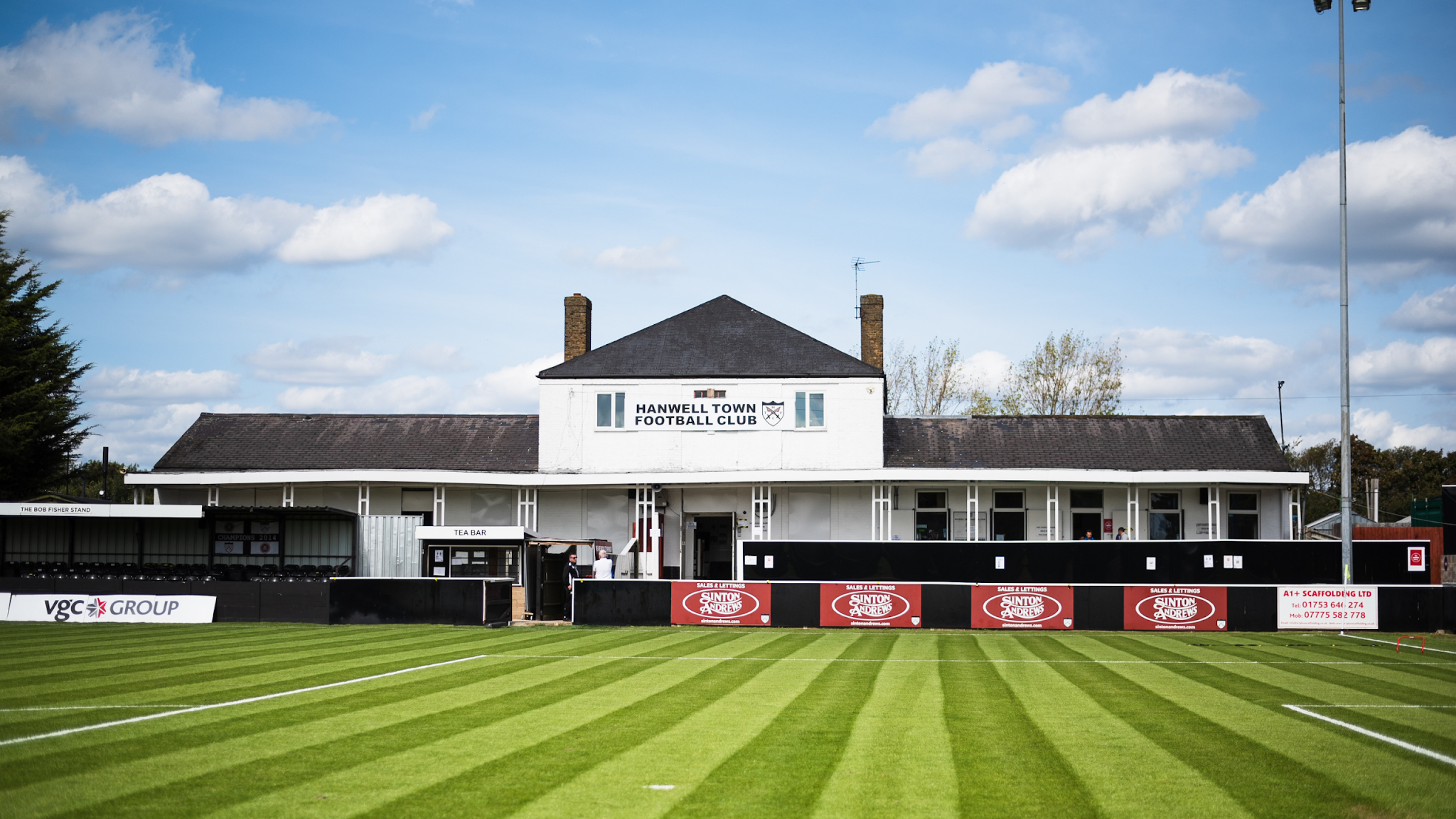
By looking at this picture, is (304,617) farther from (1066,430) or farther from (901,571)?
(1066,430)

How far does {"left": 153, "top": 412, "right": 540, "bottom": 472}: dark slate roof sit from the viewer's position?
3853 centimetres

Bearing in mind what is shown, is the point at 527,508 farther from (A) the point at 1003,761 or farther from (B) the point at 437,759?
(A) the point at 1003,761

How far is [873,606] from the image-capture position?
26.1 meters

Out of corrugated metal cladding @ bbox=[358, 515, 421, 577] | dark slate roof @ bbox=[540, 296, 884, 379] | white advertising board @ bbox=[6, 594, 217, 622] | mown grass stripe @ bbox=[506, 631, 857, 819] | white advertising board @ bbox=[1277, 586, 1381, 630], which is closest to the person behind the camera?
mown grass stripe @ bbox=[506, 631, 857, 819]

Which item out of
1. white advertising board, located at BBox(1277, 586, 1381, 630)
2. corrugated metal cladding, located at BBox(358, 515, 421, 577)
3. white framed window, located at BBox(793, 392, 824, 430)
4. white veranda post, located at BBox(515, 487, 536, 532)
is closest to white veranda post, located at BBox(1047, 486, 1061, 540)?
white framed window, located at BBox(793, 392, 824, 430)

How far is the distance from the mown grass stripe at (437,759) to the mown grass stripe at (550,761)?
0.44 feet

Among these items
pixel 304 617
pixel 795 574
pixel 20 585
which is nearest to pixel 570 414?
pixel 795 574

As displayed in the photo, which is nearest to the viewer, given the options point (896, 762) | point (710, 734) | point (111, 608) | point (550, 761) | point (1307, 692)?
Result: point (550, 761)

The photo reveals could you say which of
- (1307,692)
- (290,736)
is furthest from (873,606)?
(290,736)

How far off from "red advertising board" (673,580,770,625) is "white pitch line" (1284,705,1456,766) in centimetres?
1503

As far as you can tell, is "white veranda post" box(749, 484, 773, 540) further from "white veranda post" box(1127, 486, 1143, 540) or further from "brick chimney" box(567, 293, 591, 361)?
"white veranda post" box(1127, 486, 1143, 540)

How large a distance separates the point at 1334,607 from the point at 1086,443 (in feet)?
44.8

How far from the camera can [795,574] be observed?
31.7m

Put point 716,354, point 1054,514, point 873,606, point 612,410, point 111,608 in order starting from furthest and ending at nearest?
point 716,354, point 612,410, point 1054,514, point 873,606, point 111,608
